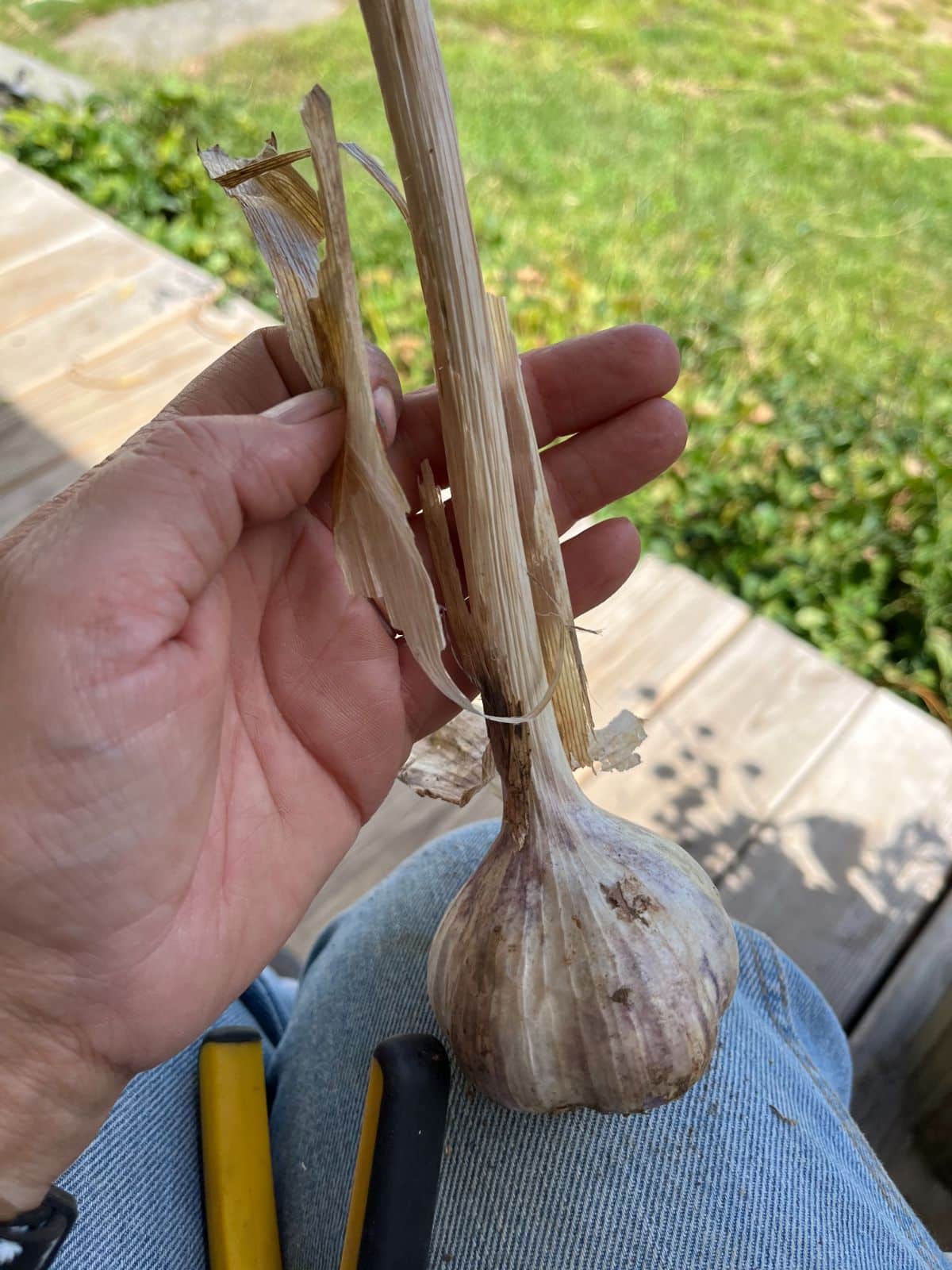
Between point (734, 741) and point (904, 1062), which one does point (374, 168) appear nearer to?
point (734, 741)

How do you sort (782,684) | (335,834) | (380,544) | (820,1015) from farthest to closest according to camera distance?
(782,684), (820,1015), (335,834), (380,544)

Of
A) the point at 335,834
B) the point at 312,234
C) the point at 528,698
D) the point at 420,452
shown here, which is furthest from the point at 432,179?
the point at 335,834

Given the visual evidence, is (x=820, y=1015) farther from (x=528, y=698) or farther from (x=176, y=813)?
(x=176, y=813)

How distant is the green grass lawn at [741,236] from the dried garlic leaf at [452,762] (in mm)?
925

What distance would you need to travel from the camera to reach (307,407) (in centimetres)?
66

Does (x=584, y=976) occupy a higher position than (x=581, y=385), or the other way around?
(x=581, y=385)

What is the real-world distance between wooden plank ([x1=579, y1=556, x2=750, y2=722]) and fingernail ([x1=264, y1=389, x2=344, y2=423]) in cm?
77

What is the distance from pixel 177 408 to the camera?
2.47 ft

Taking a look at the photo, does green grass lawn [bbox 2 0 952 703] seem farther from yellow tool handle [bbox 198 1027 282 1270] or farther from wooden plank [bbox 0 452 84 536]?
yellow tool handle [bbox 198 1027 282 1270]

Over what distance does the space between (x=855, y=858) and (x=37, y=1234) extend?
102cm

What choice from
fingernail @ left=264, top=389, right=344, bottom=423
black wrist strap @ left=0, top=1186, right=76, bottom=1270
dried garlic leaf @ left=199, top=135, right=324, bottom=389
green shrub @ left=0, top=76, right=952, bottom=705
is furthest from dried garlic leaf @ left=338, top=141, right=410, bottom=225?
green shrub @ left=0, top=76, right=952, bottom=705

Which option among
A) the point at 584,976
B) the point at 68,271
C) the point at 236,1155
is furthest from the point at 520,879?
the point at 68,271

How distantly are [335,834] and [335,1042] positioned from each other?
182mm

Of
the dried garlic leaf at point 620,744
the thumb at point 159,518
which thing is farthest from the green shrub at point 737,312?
the thumb at point 159,518
